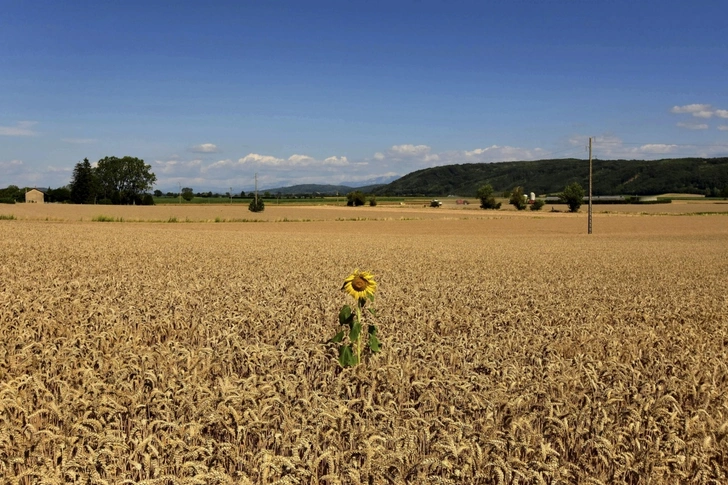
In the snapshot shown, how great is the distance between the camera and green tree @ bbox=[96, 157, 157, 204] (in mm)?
160250

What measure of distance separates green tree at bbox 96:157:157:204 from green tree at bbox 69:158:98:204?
258 inches

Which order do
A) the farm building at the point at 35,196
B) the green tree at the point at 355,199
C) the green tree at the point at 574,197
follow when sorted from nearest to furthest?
the green tree at the point at 574,197, the green tree at the point at 355,199, the farm building at the point at 35,196

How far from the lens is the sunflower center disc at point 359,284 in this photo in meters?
6.95

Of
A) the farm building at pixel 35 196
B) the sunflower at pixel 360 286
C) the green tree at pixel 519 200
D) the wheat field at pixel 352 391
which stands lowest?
the wheat field at pixel 352 391

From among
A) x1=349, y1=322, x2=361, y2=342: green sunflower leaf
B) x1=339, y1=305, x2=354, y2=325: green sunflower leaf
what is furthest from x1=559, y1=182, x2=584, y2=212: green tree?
x1=349, y1=322, x2=361, y2=342: green sunflower leaf

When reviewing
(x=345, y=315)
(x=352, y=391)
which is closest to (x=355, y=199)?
(x=345, y=315)

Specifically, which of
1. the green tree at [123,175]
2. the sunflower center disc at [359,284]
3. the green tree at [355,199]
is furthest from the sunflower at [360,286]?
the green tree at [123,175]

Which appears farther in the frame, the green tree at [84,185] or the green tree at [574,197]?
the green tree at [84,185]

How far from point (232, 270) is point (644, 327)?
10986 millimetres

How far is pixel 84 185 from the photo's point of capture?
496 feet

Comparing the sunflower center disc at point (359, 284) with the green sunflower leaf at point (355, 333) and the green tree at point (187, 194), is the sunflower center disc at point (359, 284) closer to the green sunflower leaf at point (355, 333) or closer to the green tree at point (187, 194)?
the green sunflower leaf at point (355, 333)

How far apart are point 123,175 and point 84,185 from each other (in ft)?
40.3

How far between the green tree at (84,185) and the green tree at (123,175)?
6.56 meters

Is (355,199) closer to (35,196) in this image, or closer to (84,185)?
(84,185)
